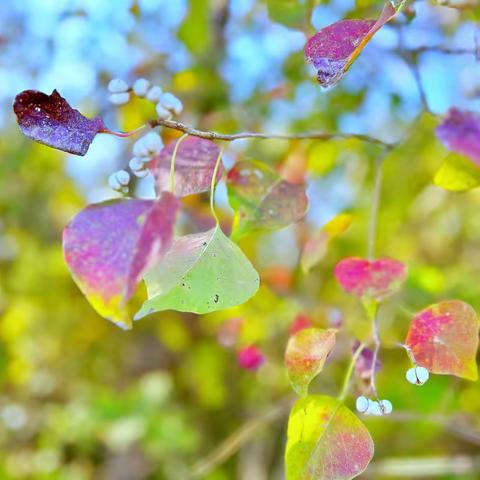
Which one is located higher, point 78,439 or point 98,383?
point 78,439

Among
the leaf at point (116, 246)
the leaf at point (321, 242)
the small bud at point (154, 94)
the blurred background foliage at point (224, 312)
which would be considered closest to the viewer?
the leaf at point (116, 246)

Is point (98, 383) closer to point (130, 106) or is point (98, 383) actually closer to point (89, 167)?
point (89, 167)

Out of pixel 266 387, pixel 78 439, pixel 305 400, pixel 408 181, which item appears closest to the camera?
pixel 305 400

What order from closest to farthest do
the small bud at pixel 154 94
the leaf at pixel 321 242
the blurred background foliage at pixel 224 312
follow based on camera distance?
the small bud at pixel 154 94 → the leaf at pixel 321 242 → the blurred background foliage at pixel 224 312

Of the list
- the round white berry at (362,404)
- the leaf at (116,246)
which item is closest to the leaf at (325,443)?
the round white berry at (362,404)

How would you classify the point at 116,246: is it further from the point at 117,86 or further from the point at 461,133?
the point at 461,133

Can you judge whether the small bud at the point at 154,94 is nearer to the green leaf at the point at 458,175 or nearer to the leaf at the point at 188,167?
the leaf at the point at 188,167

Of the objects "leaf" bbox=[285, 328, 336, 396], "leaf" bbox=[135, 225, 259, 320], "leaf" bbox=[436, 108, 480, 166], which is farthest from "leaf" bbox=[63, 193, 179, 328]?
"leaf" bbox=[436, 108, 480, 166]

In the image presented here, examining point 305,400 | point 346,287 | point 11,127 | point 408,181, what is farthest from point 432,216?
point 305,400
